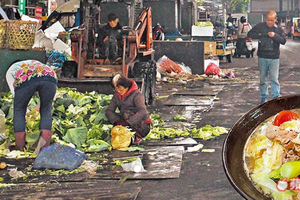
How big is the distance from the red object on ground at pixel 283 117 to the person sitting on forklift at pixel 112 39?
9.04 meters

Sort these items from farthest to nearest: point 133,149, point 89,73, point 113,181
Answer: point 89,73 < point 133,149 < point 113,181

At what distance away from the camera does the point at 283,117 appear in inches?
117

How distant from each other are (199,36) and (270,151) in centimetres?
2027

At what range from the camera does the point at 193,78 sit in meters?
18.0

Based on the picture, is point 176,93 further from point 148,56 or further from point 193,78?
point 193,78

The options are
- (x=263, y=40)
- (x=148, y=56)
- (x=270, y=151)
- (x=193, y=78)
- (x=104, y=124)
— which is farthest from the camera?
(x=193, y=78)

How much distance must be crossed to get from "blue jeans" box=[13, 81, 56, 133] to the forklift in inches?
146

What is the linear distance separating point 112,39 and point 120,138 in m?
4.52

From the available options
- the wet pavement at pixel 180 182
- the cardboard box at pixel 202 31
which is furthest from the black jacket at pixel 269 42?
the cardboard box at pixel 202 31

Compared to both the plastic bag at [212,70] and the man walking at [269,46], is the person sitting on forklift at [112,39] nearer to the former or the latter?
the man walking at [269,46]

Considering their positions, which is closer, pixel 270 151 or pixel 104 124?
pixel 270 151

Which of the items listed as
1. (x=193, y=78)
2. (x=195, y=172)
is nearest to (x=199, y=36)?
(x=193, y=78)

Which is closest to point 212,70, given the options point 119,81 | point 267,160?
point 119,81

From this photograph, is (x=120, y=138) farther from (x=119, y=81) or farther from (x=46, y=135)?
(x=46, y=135)
